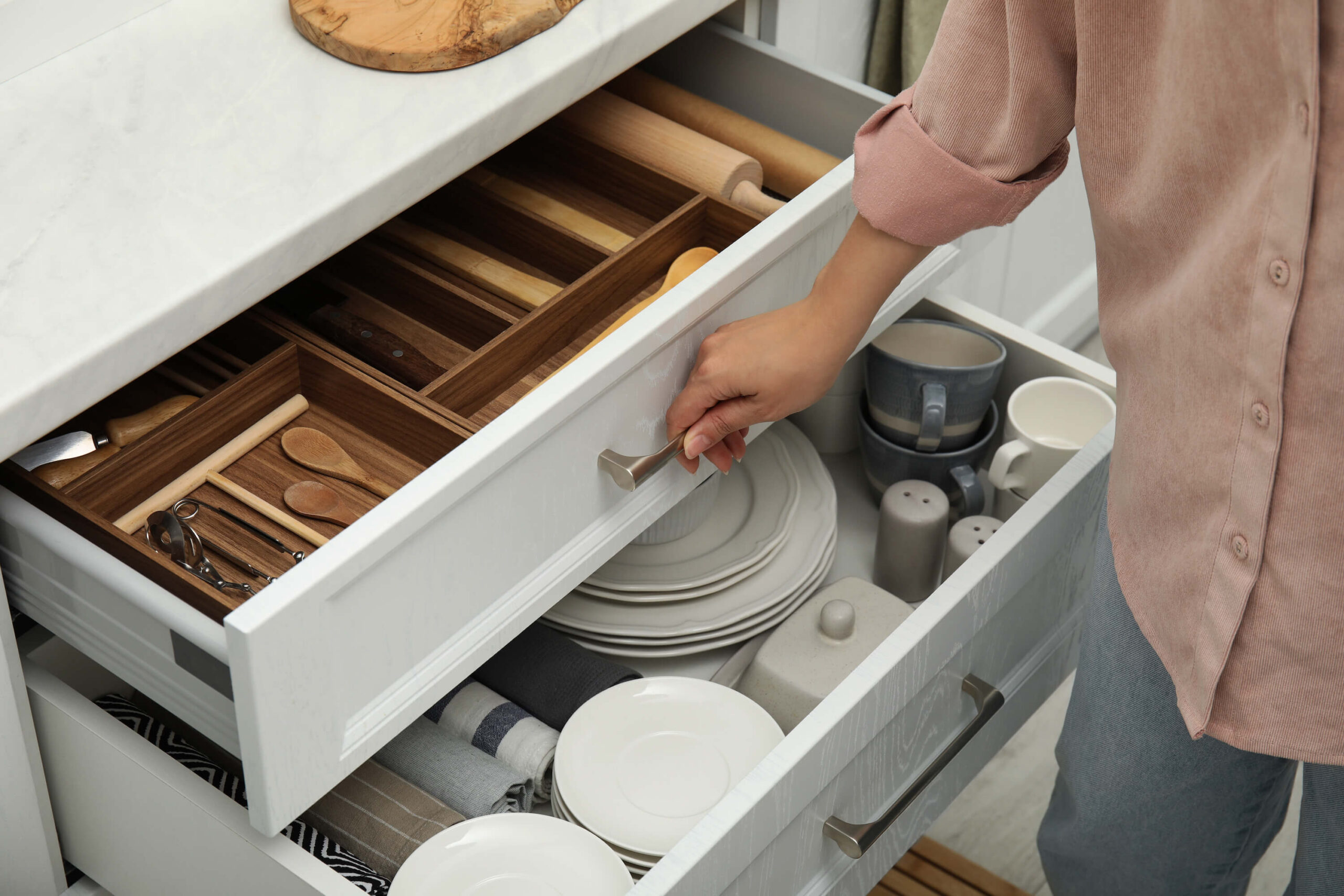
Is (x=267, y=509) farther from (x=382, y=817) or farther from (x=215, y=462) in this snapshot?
(x=382, y=817)

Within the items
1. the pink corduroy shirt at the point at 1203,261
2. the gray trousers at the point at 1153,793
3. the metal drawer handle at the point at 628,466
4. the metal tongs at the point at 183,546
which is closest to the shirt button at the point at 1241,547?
the pink corduroy shirt at the point at 1203,261

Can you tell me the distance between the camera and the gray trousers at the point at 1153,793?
2.78 feet

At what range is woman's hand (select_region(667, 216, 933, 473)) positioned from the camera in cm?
87

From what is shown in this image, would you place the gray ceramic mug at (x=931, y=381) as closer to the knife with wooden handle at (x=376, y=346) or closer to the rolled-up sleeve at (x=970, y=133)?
the rolled-up sleeve at (x=970, y=133)

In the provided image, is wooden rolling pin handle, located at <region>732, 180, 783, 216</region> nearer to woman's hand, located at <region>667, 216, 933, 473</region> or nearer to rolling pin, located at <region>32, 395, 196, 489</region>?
woman's hand, located at <region>667, 216, 933, 473</region>

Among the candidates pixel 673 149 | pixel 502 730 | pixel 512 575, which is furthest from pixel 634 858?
pixel 673 149

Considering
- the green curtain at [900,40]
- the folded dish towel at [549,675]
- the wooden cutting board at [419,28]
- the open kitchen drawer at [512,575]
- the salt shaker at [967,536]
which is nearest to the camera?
the open kitchen drawer at [512,575]

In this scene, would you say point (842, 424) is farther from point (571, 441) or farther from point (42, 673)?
point (42, 673)

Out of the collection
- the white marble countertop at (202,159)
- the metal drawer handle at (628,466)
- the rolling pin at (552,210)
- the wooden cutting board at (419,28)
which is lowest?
the metal drawer handle at (628,466)

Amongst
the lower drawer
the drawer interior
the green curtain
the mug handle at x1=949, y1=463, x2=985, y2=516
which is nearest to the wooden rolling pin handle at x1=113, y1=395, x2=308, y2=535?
the drawer interior

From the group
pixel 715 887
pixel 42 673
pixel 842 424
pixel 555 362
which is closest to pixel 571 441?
pixel 555 362

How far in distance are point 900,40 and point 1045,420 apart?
0.41 metres

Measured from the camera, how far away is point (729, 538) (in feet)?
3.88

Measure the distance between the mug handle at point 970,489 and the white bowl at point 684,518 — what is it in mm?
212
